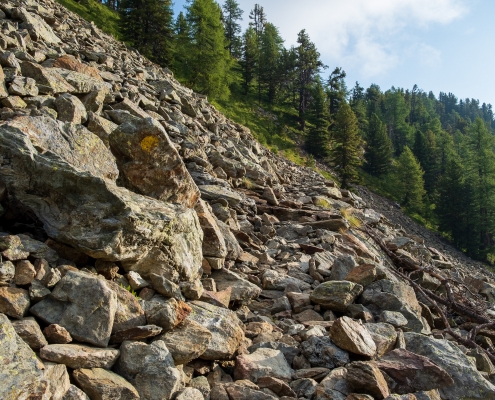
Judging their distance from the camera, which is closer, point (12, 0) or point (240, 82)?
point (12, 0)

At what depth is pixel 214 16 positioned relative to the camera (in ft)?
144

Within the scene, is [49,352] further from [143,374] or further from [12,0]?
[12,0]

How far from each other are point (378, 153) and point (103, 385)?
69491mm

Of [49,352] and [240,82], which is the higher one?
[240,82]

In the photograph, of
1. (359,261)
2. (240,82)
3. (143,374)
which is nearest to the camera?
(143,374)

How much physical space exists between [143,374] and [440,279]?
35.5ft

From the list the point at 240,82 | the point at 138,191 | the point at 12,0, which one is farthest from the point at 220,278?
the point at 240,82

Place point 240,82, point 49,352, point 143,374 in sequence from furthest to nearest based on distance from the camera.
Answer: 1. point 240,82
2. point 143,374
3. point 49,352

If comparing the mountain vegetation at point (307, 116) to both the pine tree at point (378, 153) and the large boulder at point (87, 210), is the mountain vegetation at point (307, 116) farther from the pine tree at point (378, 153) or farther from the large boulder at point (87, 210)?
the large boulder at point (87, 210)

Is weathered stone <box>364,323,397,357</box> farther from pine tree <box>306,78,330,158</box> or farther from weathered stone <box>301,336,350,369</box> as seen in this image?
pine tree <box>306,78,330,158</box>

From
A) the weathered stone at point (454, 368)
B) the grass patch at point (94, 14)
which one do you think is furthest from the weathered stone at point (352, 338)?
the grass patch at point (94, 14)

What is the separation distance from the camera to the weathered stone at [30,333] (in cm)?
342

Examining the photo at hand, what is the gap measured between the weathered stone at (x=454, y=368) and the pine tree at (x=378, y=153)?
214ft

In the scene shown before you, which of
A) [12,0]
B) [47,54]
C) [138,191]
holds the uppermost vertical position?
[12,0]
